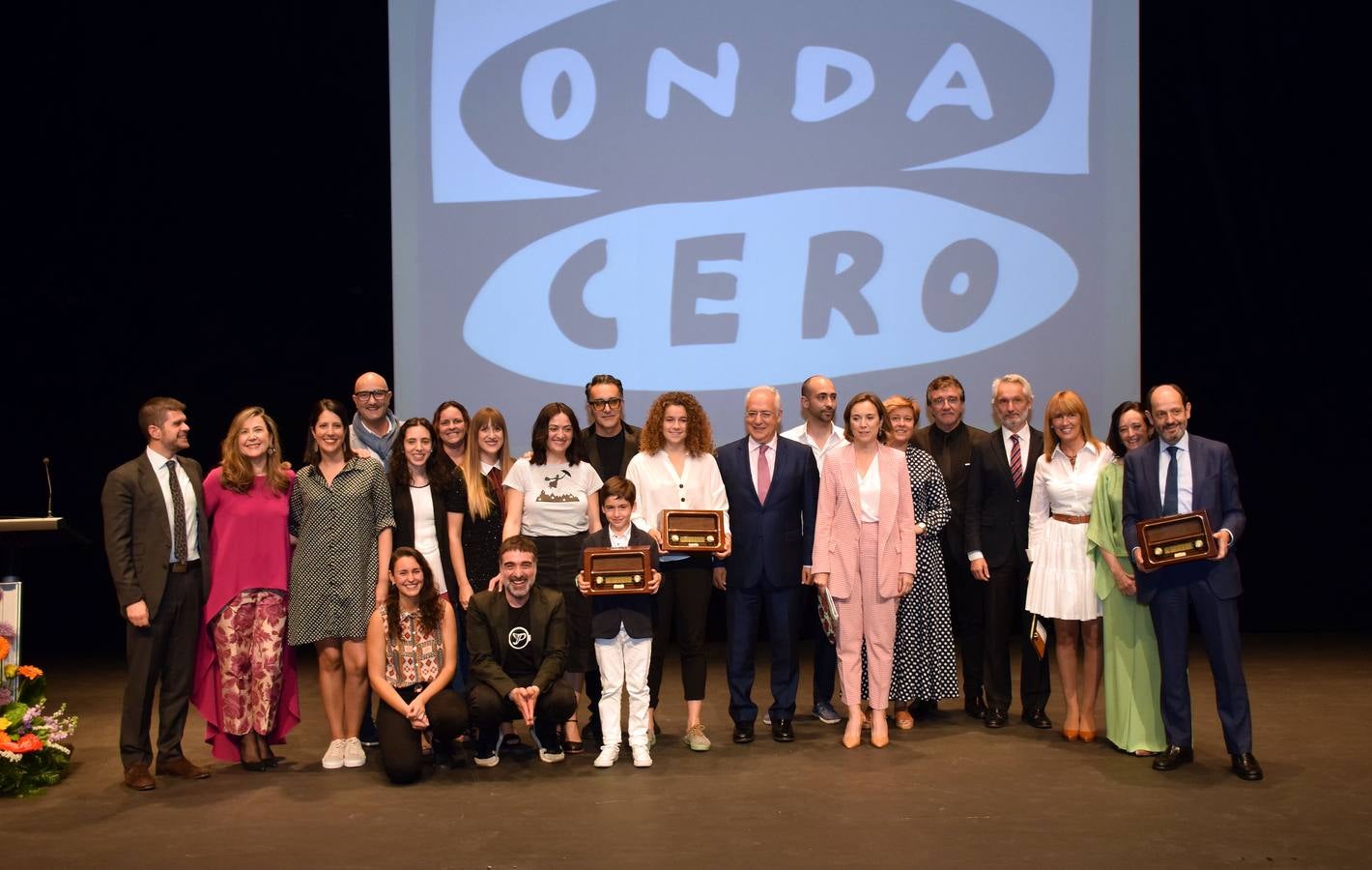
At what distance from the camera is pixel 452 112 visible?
6.51 m

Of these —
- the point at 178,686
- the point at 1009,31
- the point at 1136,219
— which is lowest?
the point at 178,686

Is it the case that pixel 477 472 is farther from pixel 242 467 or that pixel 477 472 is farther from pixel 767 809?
pixel 767 809

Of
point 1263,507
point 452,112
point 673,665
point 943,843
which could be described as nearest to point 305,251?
point 452,112

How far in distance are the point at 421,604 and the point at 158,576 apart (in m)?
0.91

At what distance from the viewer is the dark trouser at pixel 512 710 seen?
4.38 m

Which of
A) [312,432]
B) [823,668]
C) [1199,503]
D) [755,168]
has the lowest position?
[823,668]

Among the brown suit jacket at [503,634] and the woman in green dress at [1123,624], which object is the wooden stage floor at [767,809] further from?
the brown suit jacket at [503,634]

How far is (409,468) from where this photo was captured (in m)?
4.68

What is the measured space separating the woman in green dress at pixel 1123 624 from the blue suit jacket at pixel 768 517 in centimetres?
111

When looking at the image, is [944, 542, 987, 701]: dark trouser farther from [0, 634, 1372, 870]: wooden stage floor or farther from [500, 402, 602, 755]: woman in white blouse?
[500, 402, 602, 755]: woman in white blouse

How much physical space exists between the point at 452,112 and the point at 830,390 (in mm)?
2728

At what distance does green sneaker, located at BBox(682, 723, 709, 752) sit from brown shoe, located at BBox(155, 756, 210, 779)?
1.76 m

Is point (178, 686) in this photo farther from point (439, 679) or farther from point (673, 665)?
point (673, 665)

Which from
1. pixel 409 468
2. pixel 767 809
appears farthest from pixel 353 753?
pixel 767 809
